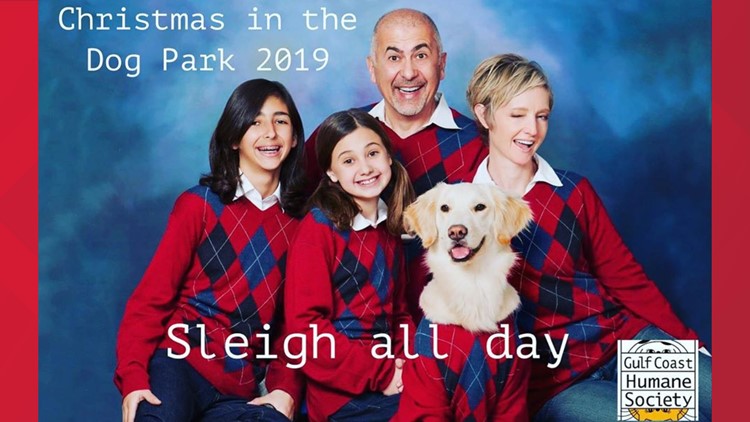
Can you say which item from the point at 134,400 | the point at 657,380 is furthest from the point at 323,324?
the point at 657,380

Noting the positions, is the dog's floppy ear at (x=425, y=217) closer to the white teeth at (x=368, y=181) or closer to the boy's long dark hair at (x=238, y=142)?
the white teeth at (x=368, y=181)

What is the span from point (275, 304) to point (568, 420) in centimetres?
104

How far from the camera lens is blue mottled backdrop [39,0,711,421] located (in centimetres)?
346

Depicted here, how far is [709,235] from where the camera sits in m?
3.60

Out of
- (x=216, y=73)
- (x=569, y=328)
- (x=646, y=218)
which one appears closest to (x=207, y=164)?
(x=216, y=73)

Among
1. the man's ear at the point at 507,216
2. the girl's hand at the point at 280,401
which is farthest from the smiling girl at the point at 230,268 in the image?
the man's ear at the point at 507,216

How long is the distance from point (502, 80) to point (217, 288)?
3.89 ft

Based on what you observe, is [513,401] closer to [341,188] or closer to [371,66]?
[341,188]

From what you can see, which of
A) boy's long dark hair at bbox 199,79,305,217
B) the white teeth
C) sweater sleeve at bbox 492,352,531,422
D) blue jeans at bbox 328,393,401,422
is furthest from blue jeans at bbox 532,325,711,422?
boy's long dark hair at bbox 199,79,305,217

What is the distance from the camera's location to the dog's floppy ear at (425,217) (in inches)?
119

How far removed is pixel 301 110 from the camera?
11.8 ft

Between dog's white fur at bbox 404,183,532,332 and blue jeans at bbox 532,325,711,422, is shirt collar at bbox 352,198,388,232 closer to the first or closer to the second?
dog's white fur at bbox 404,183,532,332

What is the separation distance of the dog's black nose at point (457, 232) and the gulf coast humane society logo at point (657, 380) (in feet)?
2.59

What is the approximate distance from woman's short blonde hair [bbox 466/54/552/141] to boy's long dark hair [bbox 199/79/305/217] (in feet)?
2.06
